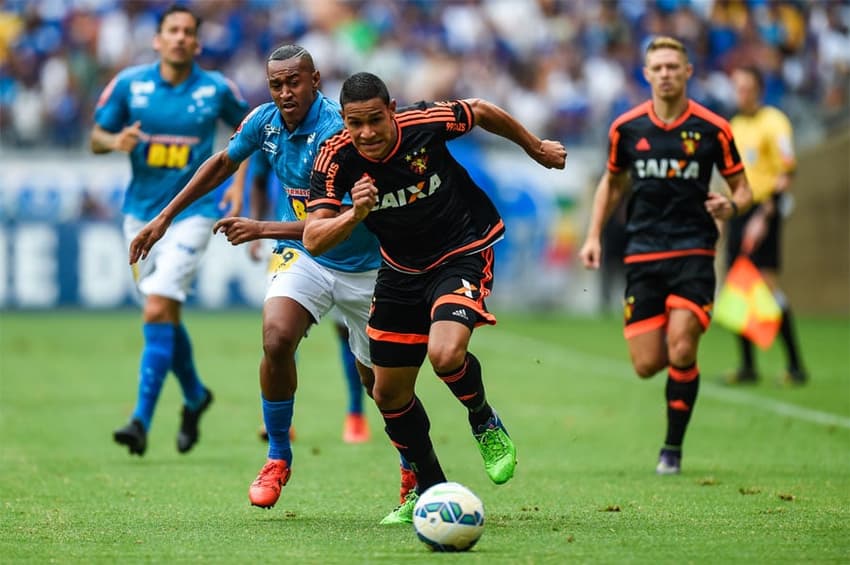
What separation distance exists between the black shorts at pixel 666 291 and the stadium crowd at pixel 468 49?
16200 millimetres

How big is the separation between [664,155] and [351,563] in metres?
4.29

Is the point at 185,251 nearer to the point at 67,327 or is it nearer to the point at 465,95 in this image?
the point at 67,327

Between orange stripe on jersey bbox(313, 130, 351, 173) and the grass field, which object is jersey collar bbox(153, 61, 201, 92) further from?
orange stripe on jersey bbox(313, 130, 351, 173)

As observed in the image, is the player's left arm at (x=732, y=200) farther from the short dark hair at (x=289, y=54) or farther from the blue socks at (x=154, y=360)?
the blue socks at (x=154, y=360)

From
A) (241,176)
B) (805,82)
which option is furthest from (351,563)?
(805,82)

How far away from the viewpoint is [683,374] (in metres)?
8.94

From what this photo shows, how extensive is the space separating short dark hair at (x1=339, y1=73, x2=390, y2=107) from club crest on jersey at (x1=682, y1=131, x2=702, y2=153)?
3.14m

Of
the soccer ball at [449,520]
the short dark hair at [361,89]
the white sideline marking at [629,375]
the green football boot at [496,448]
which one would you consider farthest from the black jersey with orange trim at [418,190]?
the white sideline marking at [629,375]

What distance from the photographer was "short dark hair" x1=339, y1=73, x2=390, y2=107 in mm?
6383

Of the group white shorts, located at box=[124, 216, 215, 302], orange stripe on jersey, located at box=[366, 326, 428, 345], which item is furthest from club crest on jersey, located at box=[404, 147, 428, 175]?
white shorts, located at box=[124, 216, 215, 302]

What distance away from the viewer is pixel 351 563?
5.68m

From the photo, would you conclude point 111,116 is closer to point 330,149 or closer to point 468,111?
point 330,149

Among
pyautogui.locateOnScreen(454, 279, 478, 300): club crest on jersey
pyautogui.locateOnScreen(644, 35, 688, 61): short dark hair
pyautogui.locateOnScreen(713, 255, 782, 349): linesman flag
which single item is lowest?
pyautogui.locateOnScreen(713, 255, 782, 349): linesman flag

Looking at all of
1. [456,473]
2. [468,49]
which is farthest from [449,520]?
[468,49]
